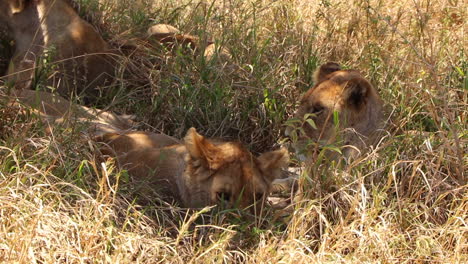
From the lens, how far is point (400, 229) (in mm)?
5051

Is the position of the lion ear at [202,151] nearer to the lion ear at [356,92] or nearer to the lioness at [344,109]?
the lioness at [344,109]

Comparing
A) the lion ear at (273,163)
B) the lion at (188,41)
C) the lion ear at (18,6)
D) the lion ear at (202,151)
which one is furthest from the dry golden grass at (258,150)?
the lion ear at (18,6)

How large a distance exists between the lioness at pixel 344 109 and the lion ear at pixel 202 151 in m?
0.92

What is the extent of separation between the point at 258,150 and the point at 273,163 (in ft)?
4.58

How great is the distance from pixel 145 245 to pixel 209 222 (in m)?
0.59

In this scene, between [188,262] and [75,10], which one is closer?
[188,262]

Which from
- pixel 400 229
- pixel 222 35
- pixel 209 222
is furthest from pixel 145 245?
pixel 222 35

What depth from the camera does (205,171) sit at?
5297mm

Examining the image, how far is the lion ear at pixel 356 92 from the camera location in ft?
20.0

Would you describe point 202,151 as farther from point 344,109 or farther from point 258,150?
point 258,150

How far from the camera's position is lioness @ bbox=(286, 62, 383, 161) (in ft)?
20.0

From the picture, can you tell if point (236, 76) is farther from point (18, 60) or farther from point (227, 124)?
point (18, 60)

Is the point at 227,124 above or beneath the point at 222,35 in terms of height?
beneath

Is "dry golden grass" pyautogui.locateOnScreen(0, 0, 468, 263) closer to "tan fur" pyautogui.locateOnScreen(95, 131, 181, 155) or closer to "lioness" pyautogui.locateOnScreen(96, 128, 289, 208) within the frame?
"lioness" pyautogui.locateOnScreen(96, 128, 289, 208)
